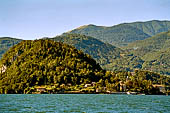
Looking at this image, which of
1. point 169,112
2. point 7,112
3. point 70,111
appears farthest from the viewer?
point 169,112

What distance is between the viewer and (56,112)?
76750mm

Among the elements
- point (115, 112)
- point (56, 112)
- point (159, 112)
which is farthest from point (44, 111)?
point (159, 112)

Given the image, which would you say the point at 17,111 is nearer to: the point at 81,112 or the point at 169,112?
the point at 81,112

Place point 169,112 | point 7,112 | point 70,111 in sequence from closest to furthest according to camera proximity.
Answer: point 7,112
point 70,111
point 169,112

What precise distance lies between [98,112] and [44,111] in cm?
1337

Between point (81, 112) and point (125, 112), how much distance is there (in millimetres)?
11970

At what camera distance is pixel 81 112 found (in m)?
77.6

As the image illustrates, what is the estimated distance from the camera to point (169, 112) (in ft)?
279

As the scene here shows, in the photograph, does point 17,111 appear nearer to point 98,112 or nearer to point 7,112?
point 7,112

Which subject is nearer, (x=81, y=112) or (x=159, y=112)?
(x=81, y=112)

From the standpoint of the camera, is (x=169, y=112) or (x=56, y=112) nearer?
(x=56, y=112)

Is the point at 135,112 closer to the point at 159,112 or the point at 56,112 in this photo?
the point at 159,112

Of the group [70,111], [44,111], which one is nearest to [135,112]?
[70,111]

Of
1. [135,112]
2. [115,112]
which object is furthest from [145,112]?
[115,112]
